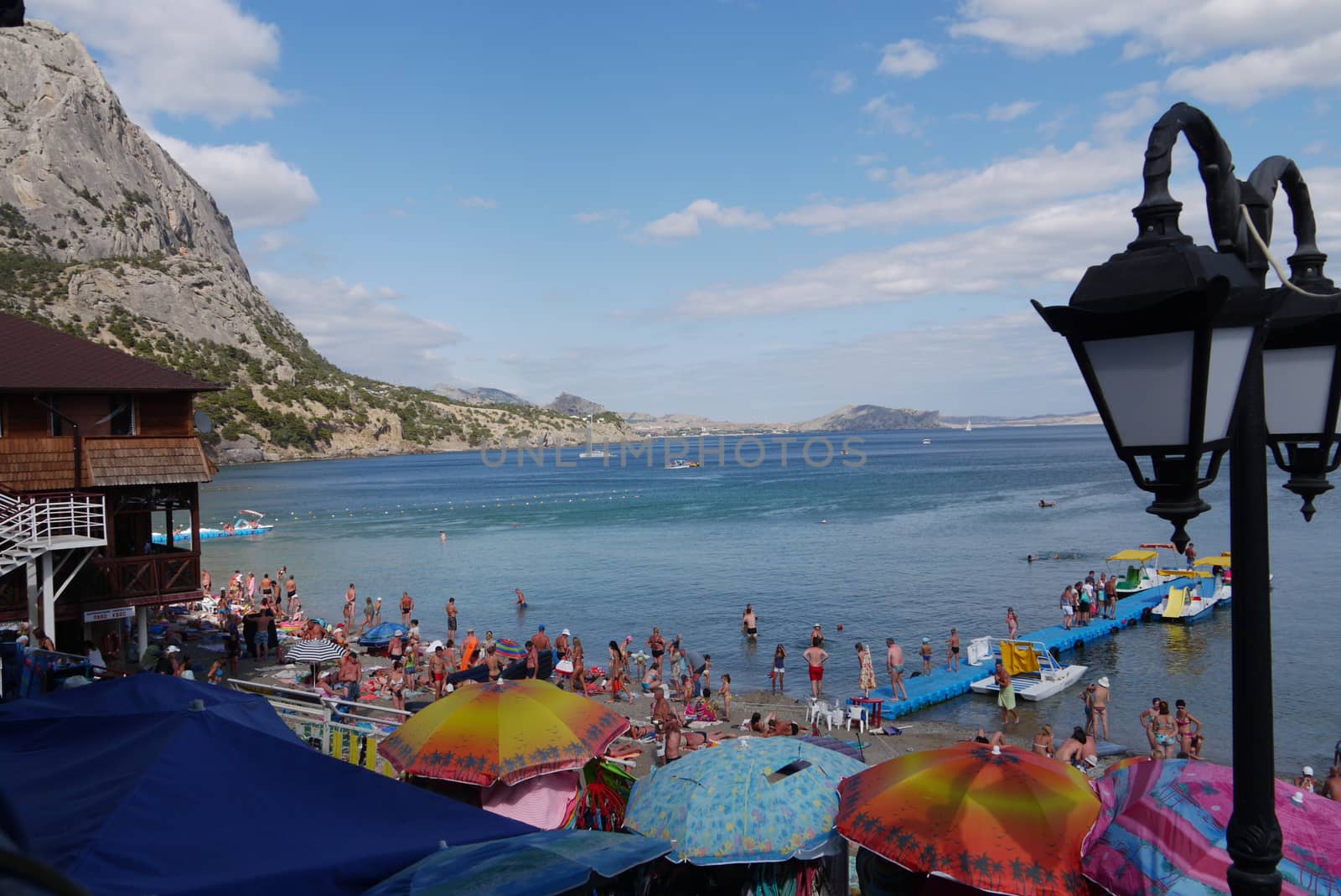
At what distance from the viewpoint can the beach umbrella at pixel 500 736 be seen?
388 inches

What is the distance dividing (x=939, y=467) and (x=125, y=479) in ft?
415

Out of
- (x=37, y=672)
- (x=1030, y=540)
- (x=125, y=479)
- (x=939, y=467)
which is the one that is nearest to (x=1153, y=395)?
(x=37, y=672)

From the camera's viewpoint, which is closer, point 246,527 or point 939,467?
point 246,527

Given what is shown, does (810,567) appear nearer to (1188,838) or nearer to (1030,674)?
(1030,674)

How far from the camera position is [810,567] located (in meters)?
46.3

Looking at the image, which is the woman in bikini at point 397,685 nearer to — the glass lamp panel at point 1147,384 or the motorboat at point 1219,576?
the glass lamp panel at point 1147,384

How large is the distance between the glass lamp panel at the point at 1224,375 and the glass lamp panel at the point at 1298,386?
31.2 inches

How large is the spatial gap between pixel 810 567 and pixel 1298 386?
143 ft

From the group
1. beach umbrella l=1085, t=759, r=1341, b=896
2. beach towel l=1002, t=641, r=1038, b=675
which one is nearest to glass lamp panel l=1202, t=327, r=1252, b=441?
beach umbrella l=1085, t=759, r=1341, b=896

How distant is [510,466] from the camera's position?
17325cm

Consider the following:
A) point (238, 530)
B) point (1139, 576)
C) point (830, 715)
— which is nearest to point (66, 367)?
point (830, 715)

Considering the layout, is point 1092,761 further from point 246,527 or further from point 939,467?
point 939,467

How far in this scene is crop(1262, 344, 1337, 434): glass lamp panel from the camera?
3.29m

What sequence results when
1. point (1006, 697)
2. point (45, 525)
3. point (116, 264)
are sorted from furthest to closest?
point (116, 264), point (1006, 697), point (45, 525)
